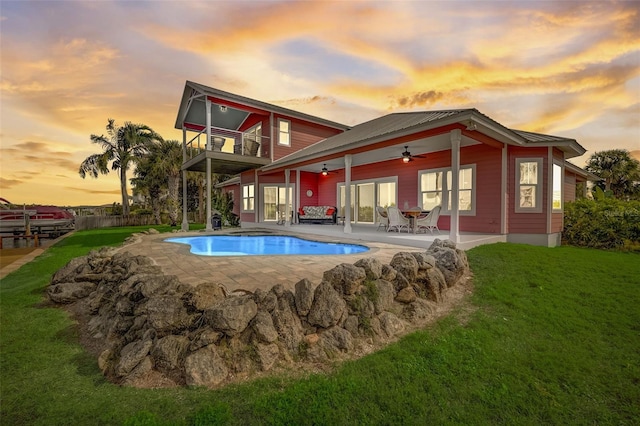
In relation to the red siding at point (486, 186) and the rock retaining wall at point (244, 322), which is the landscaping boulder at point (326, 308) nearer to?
the rock retaining wall at point (244, 322)

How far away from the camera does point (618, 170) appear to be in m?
18.8

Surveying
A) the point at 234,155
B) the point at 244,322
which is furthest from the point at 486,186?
the point at 234,155

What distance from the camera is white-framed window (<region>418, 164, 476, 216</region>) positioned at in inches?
352

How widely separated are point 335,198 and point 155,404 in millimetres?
12428

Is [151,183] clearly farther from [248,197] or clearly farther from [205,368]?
[205,368]

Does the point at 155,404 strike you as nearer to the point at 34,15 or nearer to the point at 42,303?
the point at 42,303

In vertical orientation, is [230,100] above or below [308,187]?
above

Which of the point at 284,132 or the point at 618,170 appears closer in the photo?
the point at 284,132

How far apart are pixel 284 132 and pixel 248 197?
4.13 metres

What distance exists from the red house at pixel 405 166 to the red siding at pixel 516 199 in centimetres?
3

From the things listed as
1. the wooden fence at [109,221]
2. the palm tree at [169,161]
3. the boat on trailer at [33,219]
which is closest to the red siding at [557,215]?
the boat on trailer at [33,219]

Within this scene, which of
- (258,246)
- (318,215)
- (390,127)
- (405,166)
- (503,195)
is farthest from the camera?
(318,215)

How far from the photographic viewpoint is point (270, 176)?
48.5ft

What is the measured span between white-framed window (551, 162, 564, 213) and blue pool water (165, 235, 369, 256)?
5856mm
